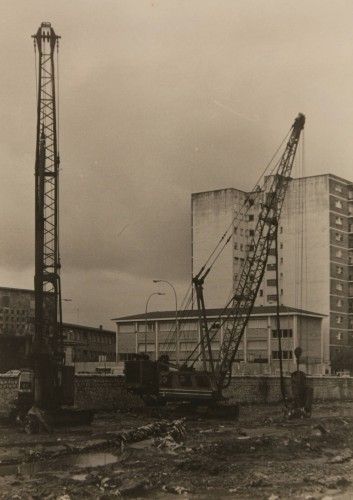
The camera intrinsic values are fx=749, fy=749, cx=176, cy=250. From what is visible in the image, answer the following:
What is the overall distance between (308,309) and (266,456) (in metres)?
88.3

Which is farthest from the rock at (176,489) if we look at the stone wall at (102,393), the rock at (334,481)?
the stone wall at (102,393)

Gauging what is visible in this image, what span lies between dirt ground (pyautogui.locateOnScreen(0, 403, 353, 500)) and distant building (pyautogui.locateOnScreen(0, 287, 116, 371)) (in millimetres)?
42257

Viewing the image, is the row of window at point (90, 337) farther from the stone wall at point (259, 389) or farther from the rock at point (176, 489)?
the rock at point (176, 489)

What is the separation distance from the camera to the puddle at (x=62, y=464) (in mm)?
20719

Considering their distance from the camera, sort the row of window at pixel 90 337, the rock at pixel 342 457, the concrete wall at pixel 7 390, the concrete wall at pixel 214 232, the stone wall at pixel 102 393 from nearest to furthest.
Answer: the rock at pixel 342 457 < the concrete wall at pixel 7 390 < the stone wall at pixel 102 393 < the concrete wall at pixel 214 232 < the row of window at pixel 90 337

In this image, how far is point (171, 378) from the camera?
4141cm

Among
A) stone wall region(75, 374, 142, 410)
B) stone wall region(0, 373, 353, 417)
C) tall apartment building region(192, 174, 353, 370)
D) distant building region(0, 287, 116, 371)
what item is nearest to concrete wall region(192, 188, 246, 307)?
tall apartment building region(192, 174, 353, 370)

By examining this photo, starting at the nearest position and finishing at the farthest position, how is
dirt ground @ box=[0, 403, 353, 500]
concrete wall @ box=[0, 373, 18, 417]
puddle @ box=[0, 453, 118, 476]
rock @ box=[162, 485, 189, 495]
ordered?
rock @ box=[162, 485, 189, 495]
dirt ground @ box=[0, 403, 353, 500]
puddle @ box=[0, 453, 118, 476]
concrete wall @ box=[0, 373, 18, 417]

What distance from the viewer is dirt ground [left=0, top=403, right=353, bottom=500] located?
675 inches

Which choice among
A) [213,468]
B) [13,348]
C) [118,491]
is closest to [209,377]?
[213,468]

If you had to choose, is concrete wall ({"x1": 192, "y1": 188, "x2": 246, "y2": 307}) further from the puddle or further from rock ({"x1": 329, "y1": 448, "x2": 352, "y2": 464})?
the puddle

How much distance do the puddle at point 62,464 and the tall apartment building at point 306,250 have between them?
84.8 m

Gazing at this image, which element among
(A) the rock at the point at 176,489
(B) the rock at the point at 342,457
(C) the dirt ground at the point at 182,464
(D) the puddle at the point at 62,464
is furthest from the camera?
(B) the rock at the point at 342,457

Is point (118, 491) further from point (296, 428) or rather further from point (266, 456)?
point (296, 428)
